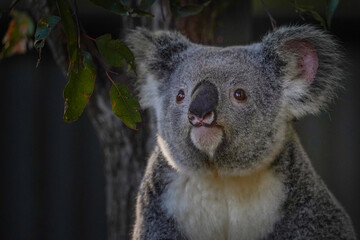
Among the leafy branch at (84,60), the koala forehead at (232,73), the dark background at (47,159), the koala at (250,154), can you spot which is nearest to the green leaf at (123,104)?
the leafy branch at (84,60)

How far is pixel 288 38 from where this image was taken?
344 centimetres

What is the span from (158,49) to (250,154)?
893 millimetres

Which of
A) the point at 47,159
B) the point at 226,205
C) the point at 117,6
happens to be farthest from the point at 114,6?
the point at 47,159

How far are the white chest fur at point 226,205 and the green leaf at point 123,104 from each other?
0.78 metres

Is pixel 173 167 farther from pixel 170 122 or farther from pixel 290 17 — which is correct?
pixel 290 17

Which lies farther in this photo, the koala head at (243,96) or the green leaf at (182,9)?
the green leaf at (182,9)

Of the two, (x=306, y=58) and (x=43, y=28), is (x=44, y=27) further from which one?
(x=306, y=58)

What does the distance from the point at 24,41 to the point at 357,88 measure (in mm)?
4528

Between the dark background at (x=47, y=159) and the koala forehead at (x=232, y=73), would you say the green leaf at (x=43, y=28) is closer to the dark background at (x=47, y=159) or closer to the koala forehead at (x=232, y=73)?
the koala forehead at (x=232, y=73)

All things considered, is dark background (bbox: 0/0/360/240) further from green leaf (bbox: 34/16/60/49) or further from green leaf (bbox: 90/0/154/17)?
green leaf (bbox: 34/16/60/49)

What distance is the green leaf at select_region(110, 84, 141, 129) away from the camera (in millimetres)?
2793

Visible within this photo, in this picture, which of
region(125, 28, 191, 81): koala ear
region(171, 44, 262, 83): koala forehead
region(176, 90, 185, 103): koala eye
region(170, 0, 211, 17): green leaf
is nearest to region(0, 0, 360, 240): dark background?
region(125, 28, 191, 81): koala ear

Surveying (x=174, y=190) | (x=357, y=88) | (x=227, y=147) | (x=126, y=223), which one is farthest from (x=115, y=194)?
(x=357, y=88)

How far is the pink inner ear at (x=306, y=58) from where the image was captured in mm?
3445
